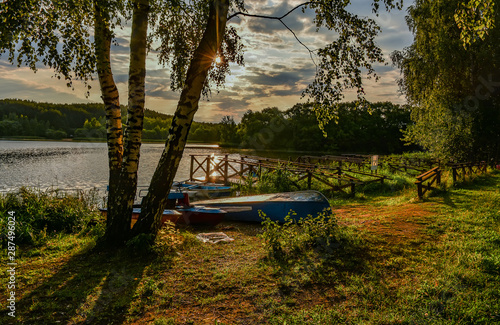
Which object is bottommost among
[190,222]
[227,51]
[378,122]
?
[190,222]

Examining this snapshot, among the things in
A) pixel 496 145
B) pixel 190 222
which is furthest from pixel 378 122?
pixel 190 222

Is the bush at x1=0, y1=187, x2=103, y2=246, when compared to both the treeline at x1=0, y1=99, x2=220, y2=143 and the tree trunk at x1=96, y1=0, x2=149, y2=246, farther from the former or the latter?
the treeline at x1=0, y1=99, x2=220, y2=143

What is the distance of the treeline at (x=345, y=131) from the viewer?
72312mm

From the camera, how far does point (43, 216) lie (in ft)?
24.6

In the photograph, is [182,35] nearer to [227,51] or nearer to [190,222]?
[227,51]

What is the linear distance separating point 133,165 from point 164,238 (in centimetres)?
155

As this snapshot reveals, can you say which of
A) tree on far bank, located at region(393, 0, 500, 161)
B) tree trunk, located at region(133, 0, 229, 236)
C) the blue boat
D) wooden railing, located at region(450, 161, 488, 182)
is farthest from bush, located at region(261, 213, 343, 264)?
tree on far bank, located at region(393, 0, 500, 161)

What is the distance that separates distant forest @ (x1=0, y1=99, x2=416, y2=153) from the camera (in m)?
72.9

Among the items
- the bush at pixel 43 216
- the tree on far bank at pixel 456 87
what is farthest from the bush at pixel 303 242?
the tree on far bank at pixel 456 87

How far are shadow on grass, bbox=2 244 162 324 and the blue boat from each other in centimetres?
418

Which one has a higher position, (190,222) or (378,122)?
(378,122)

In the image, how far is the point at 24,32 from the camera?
443 centimetres

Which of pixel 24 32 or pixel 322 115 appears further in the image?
pixel 322 115

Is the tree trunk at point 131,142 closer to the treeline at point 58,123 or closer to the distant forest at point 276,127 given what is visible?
the distant forest at point 276,127
